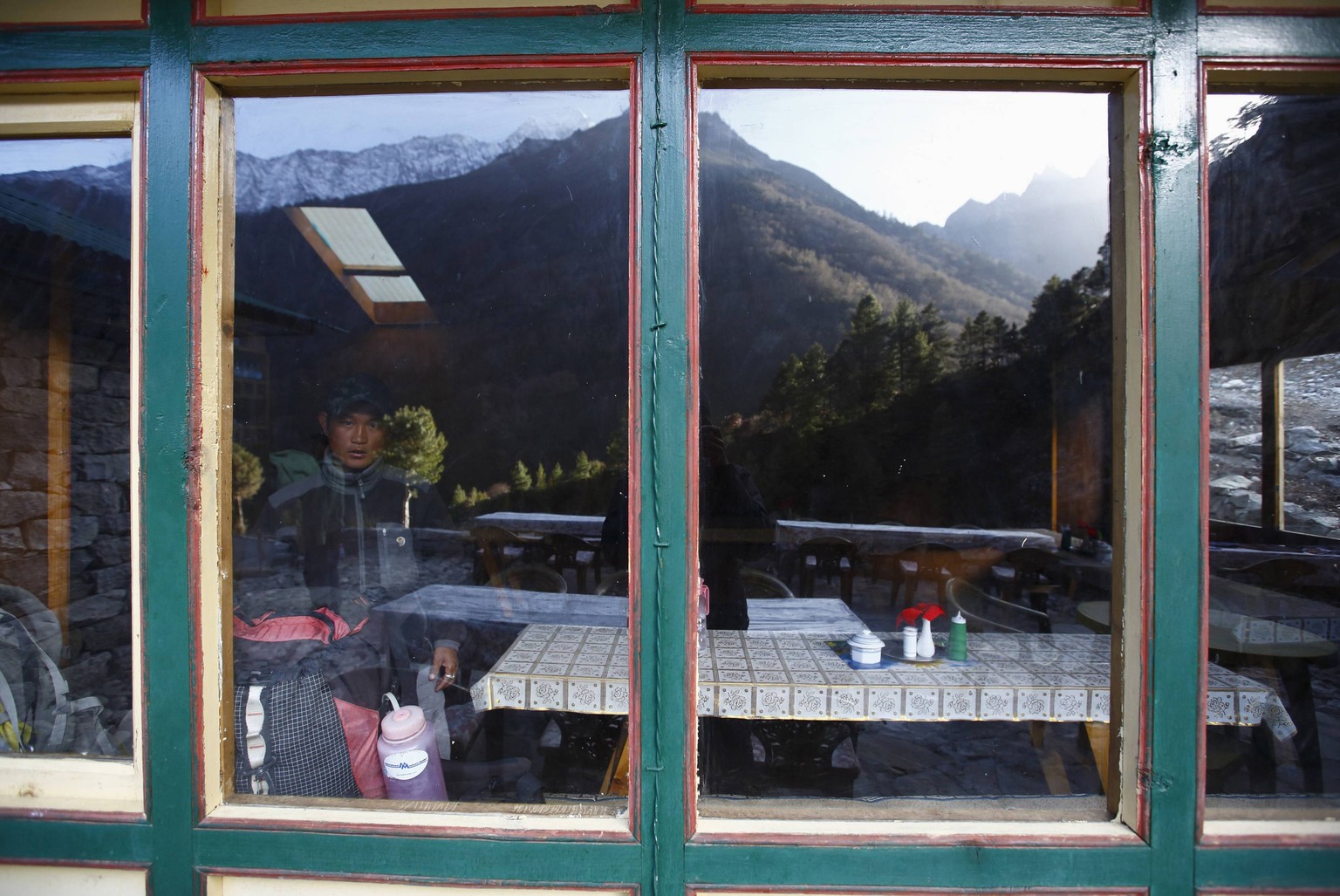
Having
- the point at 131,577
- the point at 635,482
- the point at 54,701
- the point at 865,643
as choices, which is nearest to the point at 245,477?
the point at 54,701

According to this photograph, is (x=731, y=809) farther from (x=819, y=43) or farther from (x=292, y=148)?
(x=292, y=148)

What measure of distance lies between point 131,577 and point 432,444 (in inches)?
254

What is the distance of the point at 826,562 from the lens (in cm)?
666

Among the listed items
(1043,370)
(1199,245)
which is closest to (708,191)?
(1043,370)

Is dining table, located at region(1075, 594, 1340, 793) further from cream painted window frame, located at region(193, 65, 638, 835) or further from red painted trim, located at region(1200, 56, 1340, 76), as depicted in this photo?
cream painted window frame, located at region(193, 65, 638, 835)

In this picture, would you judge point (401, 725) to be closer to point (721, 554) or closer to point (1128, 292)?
point (721, 554)

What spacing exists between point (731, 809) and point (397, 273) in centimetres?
708

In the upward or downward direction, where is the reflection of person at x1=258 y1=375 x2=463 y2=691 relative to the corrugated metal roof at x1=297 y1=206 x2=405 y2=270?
downward

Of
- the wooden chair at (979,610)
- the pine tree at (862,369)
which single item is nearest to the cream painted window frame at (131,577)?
the wooden chair at (979,610)

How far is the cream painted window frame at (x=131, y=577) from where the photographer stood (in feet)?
5.07

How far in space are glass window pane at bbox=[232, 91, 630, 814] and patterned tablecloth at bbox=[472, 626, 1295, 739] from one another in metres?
0.03

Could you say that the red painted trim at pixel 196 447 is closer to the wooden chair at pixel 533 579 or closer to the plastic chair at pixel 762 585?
the plastic chair at pixel 762 585

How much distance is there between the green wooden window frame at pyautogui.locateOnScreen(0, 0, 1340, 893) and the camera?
1454 mm

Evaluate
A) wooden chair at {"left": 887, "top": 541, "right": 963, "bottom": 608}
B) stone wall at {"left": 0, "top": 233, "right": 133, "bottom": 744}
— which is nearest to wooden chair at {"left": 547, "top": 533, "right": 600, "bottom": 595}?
wooden chair at {"left": 887, "top": 541, "right": 963, "bottom": 608}
